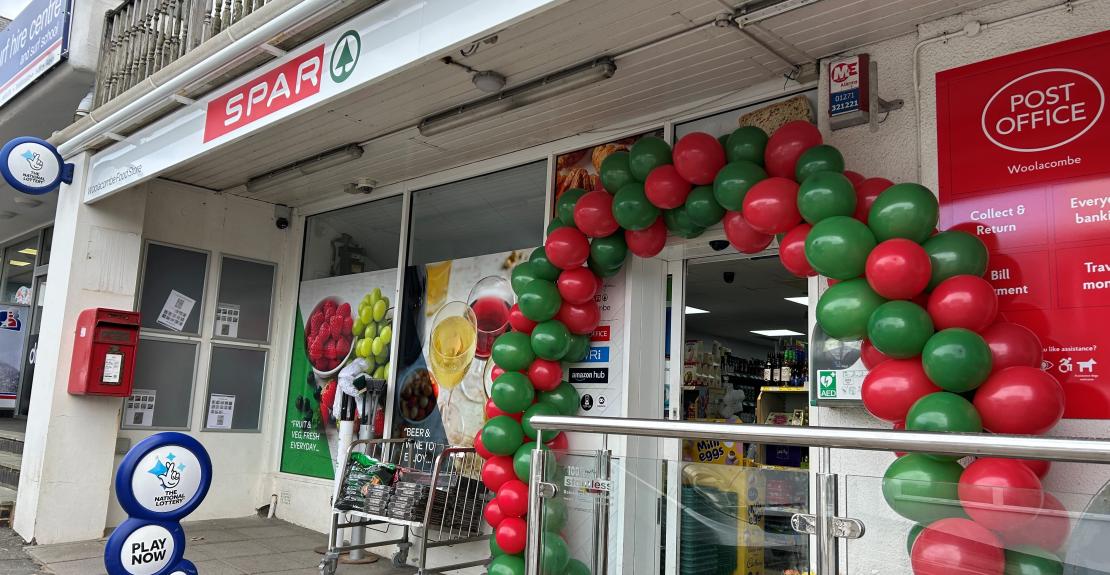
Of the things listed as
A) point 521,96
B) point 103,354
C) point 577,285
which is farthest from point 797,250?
point 103,354

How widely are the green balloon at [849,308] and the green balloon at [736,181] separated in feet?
2.13

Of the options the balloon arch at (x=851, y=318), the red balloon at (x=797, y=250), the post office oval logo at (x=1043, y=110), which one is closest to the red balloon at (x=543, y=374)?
the balloon arch at (x=851, y=318)

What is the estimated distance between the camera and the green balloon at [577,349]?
445 centimetres

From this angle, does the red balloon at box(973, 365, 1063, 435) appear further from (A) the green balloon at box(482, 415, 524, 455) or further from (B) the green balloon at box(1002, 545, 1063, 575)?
(A) the green balloon at box(482, 415, 524, 455)

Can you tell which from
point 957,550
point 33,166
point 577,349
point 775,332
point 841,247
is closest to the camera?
point 957,550

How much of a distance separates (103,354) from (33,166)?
1.53 metres

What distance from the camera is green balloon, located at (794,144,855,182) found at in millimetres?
3277

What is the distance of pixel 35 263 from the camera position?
956 cm

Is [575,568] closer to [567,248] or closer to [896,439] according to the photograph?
[896,439]

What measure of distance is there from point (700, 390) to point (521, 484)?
9.84 feet

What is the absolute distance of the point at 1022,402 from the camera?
2506mm

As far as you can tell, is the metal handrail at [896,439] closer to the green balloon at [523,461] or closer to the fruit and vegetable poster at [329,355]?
the green balloon at [523,461]

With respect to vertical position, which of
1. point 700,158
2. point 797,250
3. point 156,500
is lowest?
point 156,500

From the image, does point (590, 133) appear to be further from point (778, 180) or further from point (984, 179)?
point (984, 179)
